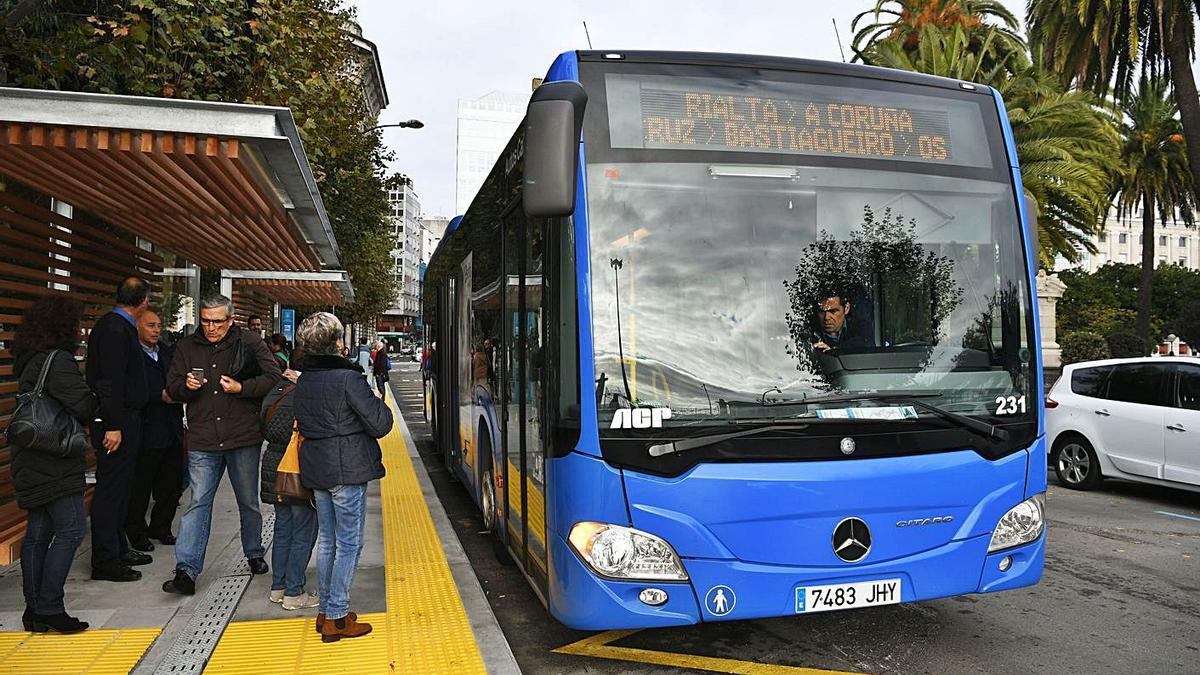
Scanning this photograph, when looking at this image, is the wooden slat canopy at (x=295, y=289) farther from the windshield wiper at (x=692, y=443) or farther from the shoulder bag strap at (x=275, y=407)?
the windshield wiper at (x=692, y=443)

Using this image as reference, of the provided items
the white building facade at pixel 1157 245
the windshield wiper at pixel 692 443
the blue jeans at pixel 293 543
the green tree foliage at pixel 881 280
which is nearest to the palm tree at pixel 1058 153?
the green tree foliage at pixel 881 280

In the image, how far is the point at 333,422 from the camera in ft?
14.9

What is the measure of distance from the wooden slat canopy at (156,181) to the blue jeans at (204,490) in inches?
80.4

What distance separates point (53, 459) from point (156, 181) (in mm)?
3252

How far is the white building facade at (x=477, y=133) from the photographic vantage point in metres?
92.3

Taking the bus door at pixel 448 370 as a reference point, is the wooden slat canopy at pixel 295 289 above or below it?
above

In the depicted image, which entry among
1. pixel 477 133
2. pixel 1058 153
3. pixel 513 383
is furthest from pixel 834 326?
pixel 477 133

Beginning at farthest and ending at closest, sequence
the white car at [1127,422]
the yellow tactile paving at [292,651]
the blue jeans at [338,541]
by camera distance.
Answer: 1. the white car at [1127,422]
2. the blue jeans at [338,541]
3. the yellow tactile paving at [292,651]

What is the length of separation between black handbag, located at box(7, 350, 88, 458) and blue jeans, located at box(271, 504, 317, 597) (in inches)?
44.0

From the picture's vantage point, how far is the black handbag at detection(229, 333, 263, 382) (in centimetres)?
554

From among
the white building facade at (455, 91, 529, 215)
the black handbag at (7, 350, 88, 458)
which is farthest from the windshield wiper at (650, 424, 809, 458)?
the white building facade at (455, 91, 529, 215)

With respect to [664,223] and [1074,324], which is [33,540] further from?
[1074,324]

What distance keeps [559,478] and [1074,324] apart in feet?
221

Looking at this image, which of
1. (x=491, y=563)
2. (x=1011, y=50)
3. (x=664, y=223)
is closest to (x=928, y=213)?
(x=664, y=223)
